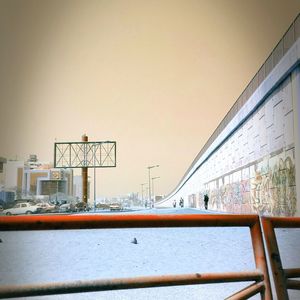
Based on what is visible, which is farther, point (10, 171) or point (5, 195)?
point (5, 195)

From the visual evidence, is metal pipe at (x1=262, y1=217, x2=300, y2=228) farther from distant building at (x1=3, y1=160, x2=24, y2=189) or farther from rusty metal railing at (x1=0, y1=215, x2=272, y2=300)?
distant building at (x1=3, y1=160, x2=24, y2=189)

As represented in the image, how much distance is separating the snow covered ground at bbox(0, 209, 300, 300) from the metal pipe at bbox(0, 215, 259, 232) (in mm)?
1161

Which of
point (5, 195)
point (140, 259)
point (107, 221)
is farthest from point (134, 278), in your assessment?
point (5, 195)

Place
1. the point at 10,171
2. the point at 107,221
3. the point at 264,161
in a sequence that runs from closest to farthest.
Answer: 1. the point at 107,221
2. the point at 10,171
3. the point at 264,161

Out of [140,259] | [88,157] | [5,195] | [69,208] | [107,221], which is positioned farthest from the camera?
[69,208]

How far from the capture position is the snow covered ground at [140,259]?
378cm

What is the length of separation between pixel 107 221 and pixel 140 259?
5.05 meters

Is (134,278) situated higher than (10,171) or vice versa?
(10,171)

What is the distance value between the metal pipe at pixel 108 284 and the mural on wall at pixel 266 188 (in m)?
10.3

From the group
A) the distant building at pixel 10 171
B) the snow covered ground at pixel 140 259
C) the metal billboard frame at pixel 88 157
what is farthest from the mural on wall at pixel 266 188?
the distant building at pixel 10 171

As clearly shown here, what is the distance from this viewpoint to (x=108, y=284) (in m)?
1.68

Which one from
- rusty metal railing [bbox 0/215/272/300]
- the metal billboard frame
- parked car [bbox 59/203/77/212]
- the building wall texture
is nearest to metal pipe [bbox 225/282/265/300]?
rusty metal railing [bbox 0/215/272/300]

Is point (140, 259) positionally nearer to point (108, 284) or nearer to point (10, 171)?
point (10, 171)

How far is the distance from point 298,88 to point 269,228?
33.0 feet
